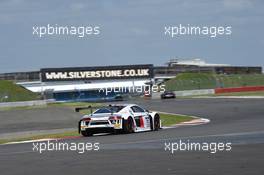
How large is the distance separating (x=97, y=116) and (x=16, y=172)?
40.4ft

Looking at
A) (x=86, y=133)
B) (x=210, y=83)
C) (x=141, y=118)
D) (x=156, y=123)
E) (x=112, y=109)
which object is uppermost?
(x=210, y=83)

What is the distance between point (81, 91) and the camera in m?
99.5

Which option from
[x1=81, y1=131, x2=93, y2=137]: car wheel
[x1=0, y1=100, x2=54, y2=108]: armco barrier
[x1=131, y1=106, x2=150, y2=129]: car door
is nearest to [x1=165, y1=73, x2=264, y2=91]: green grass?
[x1=0, y1=100, x2=54, y2=108]: armco barrier

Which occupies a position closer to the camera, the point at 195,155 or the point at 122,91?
the point at 195,155

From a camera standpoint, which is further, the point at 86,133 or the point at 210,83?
the point at 210,83

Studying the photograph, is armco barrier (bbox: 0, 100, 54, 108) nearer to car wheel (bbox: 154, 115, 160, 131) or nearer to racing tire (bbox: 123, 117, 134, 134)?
car wheel (bbox: 154, 115, 160, 131)

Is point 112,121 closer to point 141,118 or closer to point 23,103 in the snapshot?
point 141,118

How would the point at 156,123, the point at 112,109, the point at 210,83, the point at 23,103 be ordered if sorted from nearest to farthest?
the point at 112,109, the point at 156,123, the point at 23,103, the point at 210,83

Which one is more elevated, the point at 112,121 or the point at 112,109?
the point at 112,109

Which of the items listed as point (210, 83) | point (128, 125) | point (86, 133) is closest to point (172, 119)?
point (128, 125)

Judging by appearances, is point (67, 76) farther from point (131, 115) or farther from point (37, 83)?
point (131, 115)

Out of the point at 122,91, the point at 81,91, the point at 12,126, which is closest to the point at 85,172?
the point at 12,126

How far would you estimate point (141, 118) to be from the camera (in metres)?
25.3

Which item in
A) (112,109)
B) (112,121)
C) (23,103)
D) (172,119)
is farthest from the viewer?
(23,103)
